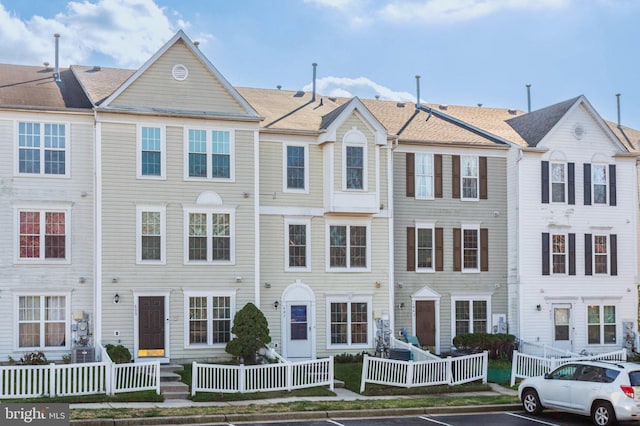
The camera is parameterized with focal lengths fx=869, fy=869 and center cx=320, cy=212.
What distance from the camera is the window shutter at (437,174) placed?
34.7m

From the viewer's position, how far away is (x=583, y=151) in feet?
117

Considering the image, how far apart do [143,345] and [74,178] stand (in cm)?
606

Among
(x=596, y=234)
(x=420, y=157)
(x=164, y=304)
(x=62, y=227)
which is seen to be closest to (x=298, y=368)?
(x=164, y=304)

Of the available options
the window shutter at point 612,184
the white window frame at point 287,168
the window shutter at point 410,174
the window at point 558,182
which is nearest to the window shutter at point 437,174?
the window shutter at point 410,174

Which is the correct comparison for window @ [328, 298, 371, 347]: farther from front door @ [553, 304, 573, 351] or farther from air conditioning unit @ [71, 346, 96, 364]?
air conditioning unit @ [71, 346, 96, 364]

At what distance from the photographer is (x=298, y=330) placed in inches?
1249

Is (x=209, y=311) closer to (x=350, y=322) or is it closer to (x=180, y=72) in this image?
(x=350, y=322)

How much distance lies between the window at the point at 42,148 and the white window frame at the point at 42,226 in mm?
1096

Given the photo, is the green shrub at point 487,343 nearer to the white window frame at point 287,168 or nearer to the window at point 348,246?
the window at point 348,246

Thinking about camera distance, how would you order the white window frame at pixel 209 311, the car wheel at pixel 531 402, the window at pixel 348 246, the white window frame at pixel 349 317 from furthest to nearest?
the window at pixel 348 246
the white window frame at pixel 349 317
the white window frame at pixel 209 311
the car wheel at pixel 531 402

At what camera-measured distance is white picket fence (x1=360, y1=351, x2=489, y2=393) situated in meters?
26.2

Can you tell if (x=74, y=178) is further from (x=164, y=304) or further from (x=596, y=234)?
(x=596, y=234)

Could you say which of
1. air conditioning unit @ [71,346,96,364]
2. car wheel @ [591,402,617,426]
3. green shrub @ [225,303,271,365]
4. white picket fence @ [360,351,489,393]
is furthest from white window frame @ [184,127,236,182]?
car wheel @ [591,402,617,426]

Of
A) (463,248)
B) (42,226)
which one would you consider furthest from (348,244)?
(42,226)
